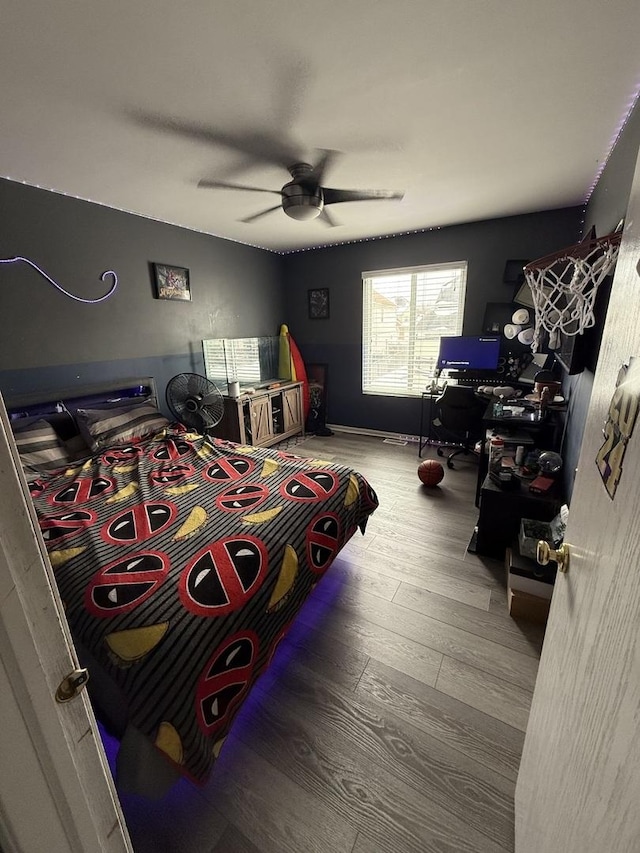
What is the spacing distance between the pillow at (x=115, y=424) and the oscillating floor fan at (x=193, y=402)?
0.76 ft

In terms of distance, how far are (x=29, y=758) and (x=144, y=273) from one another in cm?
352

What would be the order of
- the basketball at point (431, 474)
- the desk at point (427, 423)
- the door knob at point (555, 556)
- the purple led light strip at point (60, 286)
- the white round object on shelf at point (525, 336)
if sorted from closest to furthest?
the door knob at point (555, 556) < the purple led light strip at point (60, 286) < the basketball at point (431, 474) < the white round object on shelf at point (525, 336) < the desk at point (427, 423)

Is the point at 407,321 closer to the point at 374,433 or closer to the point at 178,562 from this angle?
the point at 374,433

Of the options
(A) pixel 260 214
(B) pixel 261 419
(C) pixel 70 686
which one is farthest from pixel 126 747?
(A) pixel 260 214

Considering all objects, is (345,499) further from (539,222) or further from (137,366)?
(539,222)

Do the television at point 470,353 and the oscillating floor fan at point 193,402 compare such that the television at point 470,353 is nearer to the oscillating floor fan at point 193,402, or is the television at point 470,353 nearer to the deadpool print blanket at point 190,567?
the deadpool print blanket at point 190,567

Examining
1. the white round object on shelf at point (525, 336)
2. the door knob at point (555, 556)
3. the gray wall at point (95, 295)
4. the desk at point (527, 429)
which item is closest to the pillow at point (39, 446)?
the gray wall at point (95, 295)

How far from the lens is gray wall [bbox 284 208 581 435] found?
3348 mm

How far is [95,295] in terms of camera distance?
280cm

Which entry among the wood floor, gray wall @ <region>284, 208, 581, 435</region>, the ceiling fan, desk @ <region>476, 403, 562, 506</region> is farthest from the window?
the wood floor

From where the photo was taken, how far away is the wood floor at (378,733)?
1.03 metres

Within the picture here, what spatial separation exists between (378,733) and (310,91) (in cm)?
268

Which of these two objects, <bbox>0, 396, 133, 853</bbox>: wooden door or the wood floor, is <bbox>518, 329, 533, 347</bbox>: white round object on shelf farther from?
<bbox>0, 396, 133, 853</bbox>: wooden door

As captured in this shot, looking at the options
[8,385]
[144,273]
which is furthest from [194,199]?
[8,385]
